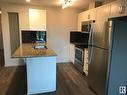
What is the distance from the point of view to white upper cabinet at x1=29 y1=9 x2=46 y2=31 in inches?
170

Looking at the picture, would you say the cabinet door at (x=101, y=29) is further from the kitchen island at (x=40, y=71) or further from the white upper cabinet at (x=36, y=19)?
the white upper cabinet at (x=36, y=19)

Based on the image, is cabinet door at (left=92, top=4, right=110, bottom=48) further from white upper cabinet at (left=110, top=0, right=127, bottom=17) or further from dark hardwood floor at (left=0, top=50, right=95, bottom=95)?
dark hardwood floor at (left=0, top=50, right=95, bottom=95)

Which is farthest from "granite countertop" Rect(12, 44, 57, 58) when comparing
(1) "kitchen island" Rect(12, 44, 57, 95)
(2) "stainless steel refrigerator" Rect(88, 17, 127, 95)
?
(2) "stainless steel refrigerator" Rect(88, 17, 127, 95)

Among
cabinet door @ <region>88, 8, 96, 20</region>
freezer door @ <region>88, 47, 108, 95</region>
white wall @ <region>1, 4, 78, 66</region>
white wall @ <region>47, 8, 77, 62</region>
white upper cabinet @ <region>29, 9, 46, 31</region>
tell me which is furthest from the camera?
white wall @ <region>47, 8, 77, 62</region>

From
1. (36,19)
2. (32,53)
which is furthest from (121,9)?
(36,19)

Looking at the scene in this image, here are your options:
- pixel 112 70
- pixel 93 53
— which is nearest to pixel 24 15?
pixel 93 53

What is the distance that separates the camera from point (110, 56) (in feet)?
7.45

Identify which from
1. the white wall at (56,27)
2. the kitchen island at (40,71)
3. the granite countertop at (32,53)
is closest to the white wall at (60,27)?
the white wall at (56,27)

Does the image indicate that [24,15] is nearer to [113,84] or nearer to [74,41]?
[74,41]

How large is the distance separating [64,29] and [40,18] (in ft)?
4.34

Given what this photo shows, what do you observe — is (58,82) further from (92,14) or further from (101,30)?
(92,14)

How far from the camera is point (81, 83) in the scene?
3461 millimetres

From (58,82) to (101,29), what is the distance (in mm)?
1975

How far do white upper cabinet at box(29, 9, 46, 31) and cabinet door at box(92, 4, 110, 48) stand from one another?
2144mm
